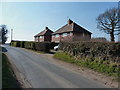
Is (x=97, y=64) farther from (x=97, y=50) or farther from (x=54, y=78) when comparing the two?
(x=54, y=78)

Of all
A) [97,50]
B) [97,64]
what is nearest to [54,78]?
[97,64]

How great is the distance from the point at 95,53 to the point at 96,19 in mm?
27919

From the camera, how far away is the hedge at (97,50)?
394 inches

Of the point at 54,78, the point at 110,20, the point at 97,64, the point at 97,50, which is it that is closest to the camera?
the point at 54,78

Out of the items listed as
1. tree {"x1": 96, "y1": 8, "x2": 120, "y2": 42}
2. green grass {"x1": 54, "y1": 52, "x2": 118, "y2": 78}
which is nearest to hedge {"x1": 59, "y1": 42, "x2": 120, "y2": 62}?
green grass {"x1": 54, "y1": 52, "x2": 118, "y2": 78}

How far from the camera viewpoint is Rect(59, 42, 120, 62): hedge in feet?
32.8

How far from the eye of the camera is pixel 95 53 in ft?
38.4

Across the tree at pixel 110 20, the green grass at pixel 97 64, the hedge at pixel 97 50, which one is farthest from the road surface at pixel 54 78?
the tree at pixel 110 20

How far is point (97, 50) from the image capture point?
1156 centimetres

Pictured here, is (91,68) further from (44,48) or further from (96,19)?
(96,19)

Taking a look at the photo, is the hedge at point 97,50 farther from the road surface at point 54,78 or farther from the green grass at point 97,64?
the road surface at point 54,78

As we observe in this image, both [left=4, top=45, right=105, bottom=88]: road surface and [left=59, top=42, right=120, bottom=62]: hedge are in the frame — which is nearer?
[left=4, top=45, right=105, bottom=88]: road surface

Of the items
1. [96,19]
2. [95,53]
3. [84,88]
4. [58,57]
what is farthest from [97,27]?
[84,88]

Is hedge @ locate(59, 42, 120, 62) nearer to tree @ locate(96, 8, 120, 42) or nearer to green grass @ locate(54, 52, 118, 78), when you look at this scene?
green grass @ locate(54, 52, 118, 78)
